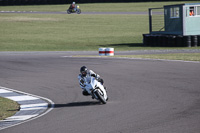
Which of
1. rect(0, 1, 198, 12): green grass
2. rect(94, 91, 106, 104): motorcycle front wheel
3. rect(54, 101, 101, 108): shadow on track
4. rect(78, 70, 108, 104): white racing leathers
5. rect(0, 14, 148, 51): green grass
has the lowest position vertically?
rect(0, 14, 148, 51): green grass

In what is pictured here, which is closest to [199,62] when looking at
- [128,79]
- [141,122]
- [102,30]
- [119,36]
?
[128,79]

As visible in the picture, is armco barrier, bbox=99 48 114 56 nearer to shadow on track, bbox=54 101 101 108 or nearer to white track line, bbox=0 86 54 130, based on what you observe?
white track line, bbox=0 86 54 130

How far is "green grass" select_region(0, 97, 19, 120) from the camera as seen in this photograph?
34.2 ft

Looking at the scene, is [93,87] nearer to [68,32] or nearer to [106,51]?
[106,51]

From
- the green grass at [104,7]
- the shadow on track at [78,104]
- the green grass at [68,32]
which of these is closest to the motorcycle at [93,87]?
the shadow on track at [78,104]

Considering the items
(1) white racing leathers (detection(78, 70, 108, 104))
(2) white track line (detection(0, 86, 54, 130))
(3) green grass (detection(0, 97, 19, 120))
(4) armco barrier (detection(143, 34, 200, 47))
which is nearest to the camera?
(2) white track line (detection(0, 86, 54, 130))

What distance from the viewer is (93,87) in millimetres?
11281

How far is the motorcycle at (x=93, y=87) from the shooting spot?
440 inches

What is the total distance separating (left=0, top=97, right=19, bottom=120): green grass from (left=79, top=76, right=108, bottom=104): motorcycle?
1.86 meters

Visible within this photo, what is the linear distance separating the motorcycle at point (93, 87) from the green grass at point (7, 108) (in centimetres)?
186

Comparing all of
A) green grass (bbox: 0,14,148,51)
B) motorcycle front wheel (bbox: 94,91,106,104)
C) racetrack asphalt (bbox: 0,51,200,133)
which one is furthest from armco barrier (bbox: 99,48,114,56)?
motorcycle front wheel (bbox: 94,91,106,104)

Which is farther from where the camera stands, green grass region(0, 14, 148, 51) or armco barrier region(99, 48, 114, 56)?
green grass region(0, 14, 148, 51)

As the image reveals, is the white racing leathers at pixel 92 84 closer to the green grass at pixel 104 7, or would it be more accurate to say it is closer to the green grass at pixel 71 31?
the green grass at pixel 71 31

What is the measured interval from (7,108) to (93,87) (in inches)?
88.8
